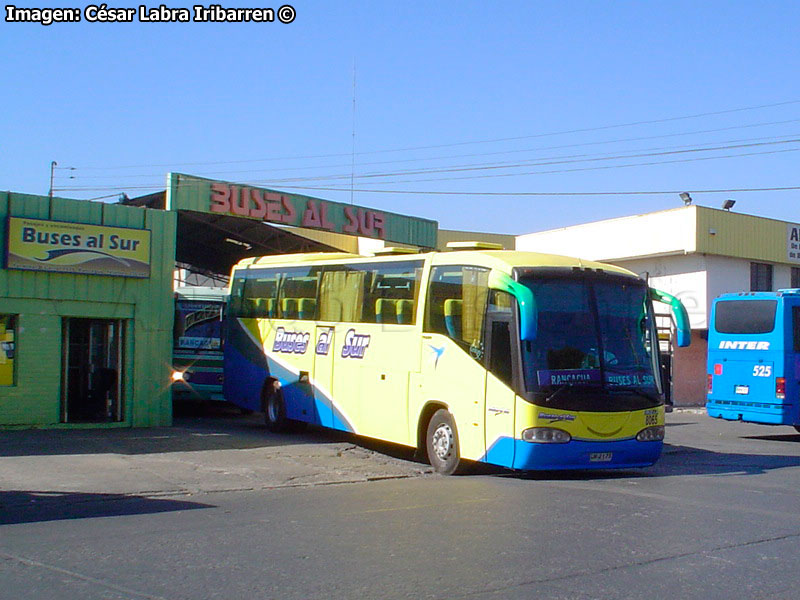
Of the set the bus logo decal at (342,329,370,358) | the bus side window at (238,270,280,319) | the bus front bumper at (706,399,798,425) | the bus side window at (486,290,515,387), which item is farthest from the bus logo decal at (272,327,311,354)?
the bus front bumper at (706,399,798,425)

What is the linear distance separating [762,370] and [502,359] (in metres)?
10.4

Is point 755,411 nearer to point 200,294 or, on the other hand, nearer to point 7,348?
point 200,294

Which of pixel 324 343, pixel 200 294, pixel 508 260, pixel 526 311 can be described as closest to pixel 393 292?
pixel 324 343

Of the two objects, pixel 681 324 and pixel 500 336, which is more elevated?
pixel 681 324

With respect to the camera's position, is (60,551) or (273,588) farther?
(60,551)

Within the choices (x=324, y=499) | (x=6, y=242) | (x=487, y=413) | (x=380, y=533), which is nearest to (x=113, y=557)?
(x=380, y=533)

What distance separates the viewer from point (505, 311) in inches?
506

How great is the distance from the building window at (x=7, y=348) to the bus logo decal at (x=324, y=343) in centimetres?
542

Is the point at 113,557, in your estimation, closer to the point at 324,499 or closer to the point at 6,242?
the point at 324,499

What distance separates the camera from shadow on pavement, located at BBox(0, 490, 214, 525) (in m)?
9.84

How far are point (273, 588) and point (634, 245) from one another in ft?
95.2

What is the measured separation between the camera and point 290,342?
18406 mm

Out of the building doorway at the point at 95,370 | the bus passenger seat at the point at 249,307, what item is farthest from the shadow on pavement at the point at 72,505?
the bus passenger seat at the point at 249,307

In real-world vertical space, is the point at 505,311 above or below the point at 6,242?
below
